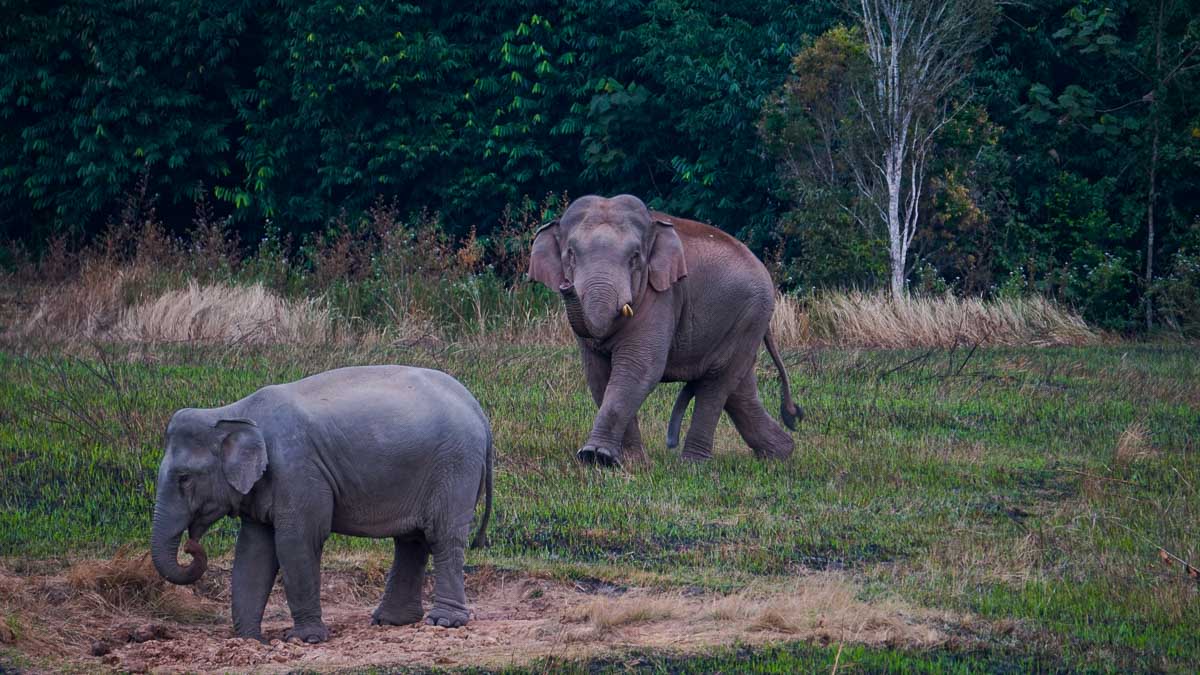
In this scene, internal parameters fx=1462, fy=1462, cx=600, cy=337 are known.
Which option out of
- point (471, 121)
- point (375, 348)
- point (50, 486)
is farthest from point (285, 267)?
point (50, 486)

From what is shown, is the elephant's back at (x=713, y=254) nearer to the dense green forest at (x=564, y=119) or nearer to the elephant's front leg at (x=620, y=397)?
the elephant's front leg at (x=620, y=397)

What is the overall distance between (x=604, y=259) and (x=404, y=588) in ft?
13.2

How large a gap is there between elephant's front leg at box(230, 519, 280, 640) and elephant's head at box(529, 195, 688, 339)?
4166mm

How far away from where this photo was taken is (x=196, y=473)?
6449mm

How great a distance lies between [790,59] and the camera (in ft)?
91.4

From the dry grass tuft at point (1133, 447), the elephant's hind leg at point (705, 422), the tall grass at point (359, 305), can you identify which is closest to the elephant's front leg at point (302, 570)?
the elephant's hind leg at point (705, 422)

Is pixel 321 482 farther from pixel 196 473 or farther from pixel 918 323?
pixel 918 323

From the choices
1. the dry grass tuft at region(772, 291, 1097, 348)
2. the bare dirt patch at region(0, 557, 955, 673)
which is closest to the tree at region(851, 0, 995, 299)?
the dry grass tuft at region(772, 291, 1097, 348)

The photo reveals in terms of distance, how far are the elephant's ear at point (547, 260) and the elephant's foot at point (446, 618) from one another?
14.6 ft

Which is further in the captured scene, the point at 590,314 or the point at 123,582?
the point at 590,314

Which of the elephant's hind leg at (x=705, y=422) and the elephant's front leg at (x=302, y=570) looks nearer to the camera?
the elephant's front leg at (x=302, y=570)

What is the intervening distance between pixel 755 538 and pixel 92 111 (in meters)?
23.2

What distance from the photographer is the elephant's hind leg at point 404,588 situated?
712cm

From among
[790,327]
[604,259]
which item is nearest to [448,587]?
[604,259]
